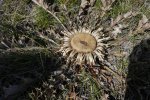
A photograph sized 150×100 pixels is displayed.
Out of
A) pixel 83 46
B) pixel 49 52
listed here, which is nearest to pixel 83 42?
pixel 83 46

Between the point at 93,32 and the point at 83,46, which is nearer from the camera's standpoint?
the point at 83,46

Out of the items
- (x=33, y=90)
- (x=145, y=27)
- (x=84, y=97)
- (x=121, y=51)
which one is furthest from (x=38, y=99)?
(x=145, y=27)

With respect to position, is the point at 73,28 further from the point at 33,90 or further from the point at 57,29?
the point at 33,90

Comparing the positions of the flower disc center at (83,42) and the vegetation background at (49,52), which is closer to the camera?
the vegetation background at (49,52)

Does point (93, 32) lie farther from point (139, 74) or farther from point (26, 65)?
point (26, 65)

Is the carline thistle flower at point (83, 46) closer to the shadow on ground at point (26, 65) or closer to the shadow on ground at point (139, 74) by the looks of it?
the shadow on ground at point (26, 65)

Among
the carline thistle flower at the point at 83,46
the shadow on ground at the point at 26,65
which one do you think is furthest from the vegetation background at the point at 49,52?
the carline thistle flower at the point at 83,46
